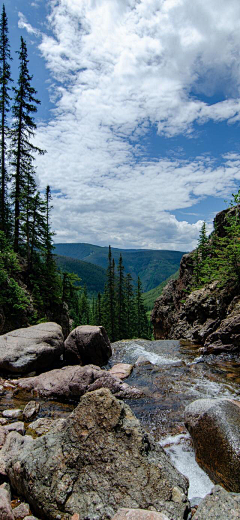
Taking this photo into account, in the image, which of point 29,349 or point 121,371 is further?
point 121,371

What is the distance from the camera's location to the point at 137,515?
11.1 ft

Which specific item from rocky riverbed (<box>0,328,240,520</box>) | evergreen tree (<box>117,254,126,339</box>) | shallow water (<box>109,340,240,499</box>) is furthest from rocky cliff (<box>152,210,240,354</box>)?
evergreen tree (<box>117,254,126,339</box>)

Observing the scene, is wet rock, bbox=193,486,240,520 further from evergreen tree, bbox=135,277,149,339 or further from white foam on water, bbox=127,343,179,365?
evergreen tree, bbox=135,277,149,339

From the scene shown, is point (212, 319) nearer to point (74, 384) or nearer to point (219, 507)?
point (74, 384)

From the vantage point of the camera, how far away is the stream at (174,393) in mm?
6820

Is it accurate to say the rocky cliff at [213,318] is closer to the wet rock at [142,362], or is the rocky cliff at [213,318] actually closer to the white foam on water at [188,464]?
the wet rock at [142,362]

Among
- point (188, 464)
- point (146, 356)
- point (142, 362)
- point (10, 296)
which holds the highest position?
point (10, 296)

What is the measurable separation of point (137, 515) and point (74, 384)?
7913mm

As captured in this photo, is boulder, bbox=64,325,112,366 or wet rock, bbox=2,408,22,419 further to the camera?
boulder, bbox=64,325,112,366

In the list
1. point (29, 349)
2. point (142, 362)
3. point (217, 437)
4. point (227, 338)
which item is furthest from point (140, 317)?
point (217, 437)

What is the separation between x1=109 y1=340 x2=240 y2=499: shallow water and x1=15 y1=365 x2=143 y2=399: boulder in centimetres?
87

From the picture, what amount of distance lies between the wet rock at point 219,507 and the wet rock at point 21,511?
2666 mm

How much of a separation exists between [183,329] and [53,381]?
1661 cm

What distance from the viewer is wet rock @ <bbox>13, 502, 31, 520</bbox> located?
3.95m
